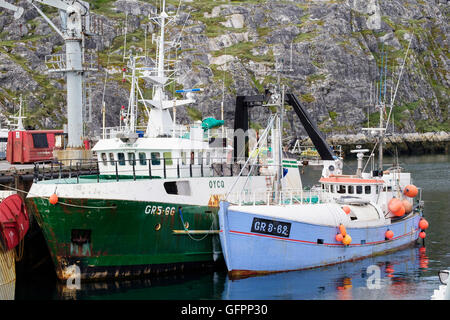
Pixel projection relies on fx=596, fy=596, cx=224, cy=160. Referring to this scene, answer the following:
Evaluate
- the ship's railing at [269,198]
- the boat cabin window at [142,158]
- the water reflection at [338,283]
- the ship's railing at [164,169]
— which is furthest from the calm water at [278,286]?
the boat cabin window at [142,158]

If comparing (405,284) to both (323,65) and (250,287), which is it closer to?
(250,287)

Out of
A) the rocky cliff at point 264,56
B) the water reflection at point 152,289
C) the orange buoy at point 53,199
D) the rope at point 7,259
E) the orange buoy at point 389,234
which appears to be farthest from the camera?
the rocky cliff at point 264,56

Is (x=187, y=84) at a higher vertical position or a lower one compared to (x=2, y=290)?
higher

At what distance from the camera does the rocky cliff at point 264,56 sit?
9006 cm

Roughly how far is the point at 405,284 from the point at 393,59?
114526mm

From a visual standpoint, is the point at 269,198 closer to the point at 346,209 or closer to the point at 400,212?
the point at 346,209

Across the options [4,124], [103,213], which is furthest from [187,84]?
[103,213]

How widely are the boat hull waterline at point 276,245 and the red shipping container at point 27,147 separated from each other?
Result: 23.1m

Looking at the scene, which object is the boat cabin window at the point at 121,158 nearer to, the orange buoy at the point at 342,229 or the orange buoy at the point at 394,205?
the orange buoy at the point at 342,229

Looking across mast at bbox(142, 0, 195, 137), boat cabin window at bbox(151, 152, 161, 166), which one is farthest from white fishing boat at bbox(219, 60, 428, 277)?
mast at bbox(142, 0, 195, 137)

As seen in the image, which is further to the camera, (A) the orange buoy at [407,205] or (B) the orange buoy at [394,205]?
(A) the orange buoy at [407,205]

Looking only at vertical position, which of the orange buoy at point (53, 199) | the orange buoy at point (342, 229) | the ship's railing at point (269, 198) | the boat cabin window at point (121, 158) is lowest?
the orange buoy at point (342, 229)

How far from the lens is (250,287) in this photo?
22.9m

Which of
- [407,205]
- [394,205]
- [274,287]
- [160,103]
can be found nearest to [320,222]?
[274,287]
